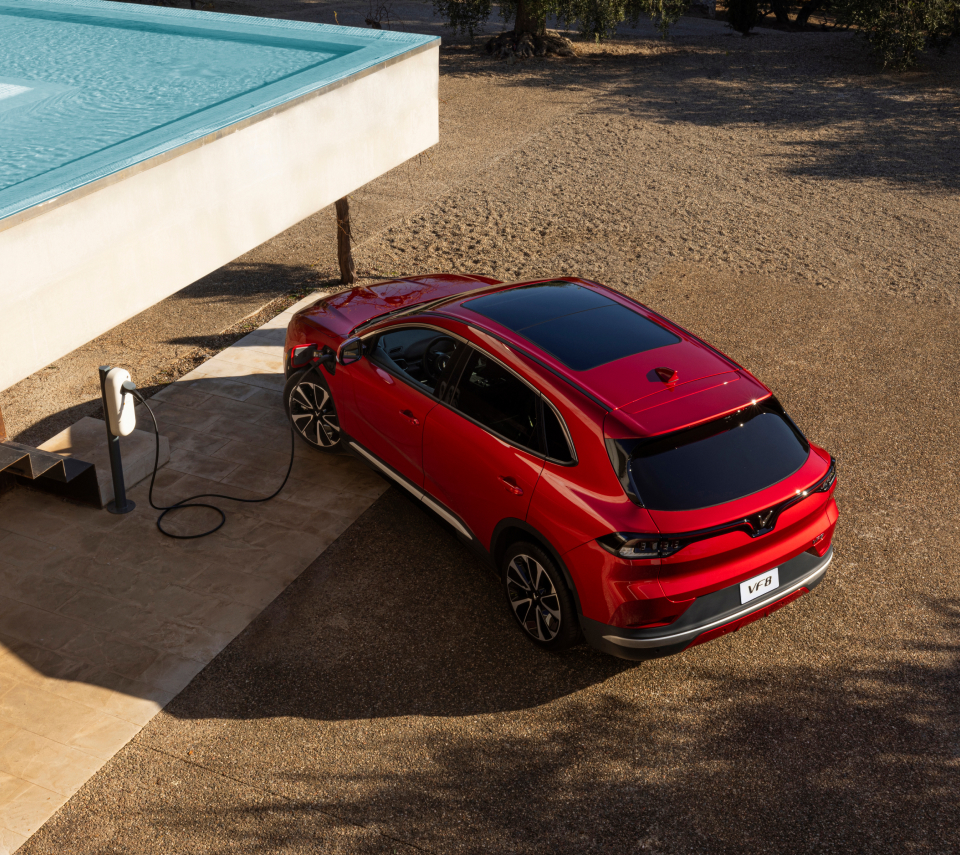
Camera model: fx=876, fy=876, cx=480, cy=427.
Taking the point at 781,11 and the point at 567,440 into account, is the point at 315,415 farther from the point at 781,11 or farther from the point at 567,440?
the point at 781,11

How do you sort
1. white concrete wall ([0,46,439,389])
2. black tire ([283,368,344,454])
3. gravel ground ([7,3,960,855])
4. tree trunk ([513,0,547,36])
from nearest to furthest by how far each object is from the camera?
gravel ground ([7,3,960,855]) → white concrete wall ([0,46,439,389]) → black tire ([283,368,344,454]) → tree trunk ([513,0,547,36])

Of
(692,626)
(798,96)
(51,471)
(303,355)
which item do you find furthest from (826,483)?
(798,96)

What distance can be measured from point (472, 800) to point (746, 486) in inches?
85.6

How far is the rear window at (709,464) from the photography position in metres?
4.60

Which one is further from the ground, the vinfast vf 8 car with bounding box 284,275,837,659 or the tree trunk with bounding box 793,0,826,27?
the tree trunk with bounding box 793,0,826,27

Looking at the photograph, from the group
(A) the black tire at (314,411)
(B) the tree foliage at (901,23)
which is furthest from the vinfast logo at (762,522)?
(B) the tree foliage at (901,23)

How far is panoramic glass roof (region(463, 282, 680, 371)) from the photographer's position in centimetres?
525

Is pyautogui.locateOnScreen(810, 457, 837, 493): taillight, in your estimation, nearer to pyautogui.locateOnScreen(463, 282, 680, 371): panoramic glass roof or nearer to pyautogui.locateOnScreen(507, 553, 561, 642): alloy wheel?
pyautogui.locateOnScreen(463, 282, 680, 371): panoramic glass roof

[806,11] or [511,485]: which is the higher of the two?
[806,11]

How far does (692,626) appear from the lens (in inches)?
184

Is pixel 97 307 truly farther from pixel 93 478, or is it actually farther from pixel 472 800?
pixel 472 800

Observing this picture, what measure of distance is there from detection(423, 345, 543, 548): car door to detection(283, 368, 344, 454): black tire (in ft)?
4.35

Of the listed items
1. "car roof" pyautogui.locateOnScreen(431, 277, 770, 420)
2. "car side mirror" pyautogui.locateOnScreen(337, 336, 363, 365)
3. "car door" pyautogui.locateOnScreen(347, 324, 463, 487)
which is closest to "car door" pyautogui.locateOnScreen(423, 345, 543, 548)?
"car door" pyautogui.locateOnScreen(347, 324, 463, 487)

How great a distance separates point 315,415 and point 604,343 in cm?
273
